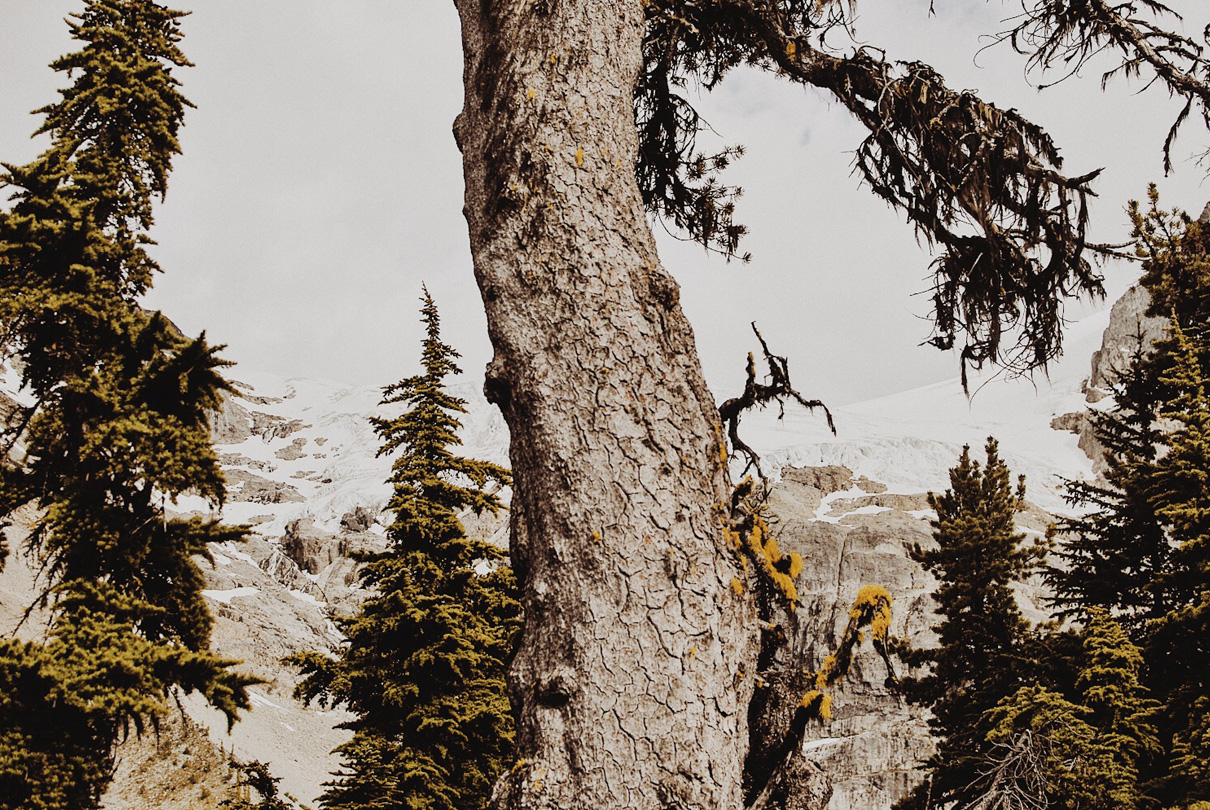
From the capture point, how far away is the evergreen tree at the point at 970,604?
1405cm

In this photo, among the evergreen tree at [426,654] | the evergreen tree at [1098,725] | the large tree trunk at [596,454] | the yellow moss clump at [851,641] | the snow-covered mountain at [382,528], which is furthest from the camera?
the snow-covered mountain at [382,528]

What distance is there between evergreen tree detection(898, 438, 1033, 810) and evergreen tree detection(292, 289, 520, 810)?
8.06 meters

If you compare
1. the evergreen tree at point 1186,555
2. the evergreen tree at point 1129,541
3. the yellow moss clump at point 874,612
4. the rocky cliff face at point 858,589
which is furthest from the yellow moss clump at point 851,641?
the rocky cliff face at point 858,589

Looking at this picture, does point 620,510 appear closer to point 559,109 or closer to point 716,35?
point 559,109

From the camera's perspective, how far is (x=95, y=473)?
327 centimetres

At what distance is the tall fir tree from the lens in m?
2.85

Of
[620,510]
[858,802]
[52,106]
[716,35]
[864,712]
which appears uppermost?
[716,35]

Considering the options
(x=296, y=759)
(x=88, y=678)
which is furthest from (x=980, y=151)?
(x=296, y=759)

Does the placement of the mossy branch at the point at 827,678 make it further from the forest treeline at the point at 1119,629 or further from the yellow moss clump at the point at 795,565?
the forest treeline at the point at 1119,629

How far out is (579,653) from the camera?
7.54 feet

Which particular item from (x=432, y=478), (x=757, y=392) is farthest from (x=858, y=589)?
(x=757, y=392)

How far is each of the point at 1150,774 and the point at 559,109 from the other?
10.6m

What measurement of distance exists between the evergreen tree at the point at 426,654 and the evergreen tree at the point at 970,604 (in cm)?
806

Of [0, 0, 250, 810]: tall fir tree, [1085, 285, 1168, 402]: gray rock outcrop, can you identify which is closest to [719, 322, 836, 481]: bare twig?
[0, 0, 250, 810]: tall fir tree
